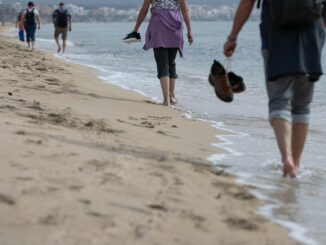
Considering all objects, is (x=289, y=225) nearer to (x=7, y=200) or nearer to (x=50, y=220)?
(x=50, y=220)

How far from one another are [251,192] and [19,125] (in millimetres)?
1693

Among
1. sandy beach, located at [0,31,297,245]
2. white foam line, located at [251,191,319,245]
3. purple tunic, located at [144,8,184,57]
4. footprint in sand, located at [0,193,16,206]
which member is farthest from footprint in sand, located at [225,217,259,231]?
purple tunic, located at [144,8,184,57]

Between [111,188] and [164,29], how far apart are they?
4.52 metres

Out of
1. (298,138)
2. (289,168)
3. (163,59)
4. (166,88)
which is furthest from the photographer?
(166,88)

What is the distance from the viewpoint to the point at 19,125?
454 centimetres

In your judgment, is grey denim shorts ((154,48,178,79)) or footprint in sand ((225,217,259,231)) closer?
footprint in sand ((225,217,259,231))

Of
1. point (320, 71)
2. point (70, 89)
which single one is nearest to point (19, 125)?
point (320, 71)

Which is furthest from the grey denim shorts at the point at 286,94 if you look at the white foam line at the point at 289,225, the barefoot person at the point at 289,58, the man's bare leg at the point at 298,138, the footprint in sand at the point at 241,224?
the footprint in sand at the point at 241,224

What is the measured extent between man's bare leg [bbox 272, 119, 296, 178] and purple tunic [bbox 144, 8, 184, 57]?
3.55m

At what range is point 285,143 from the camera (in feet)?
13.6

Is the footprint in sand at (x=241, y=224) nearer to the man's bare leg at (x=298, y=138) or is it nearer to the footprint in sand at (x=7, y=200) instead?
the footprint in sand at (x=7, y=200)

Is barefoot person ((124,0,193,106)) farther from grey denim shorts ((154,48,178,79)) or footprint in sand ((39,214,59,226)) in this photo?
footprint in sand ((39,214,59,226))

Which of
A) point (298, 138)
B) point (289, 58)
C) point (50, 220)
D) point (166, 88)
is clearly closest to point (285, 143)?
point (298, 138)

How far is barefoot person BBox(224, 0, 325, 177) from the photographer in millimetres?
3990
